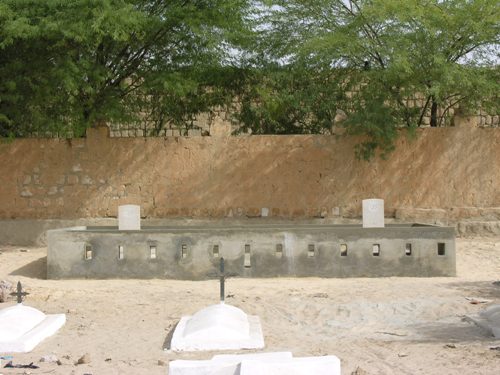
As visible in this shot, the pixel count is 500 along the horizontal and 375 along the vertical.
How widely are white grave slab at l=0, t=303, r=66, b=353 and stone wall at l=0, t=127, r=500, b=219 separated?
767 centimetres

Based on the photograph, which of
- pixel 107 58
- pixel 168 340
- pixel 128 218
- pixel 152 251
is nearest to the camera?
pixel 168 340

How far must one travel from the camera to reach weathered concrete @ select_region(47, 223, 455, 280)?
46.6 feet

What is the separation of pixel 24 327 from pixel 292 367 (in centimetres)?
428

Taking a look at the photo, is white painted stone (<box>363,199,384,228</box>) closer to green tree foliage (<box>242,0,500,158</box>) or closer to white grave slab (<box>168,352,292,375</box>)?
green tree foliage (<box>242,0,500,158</box>)

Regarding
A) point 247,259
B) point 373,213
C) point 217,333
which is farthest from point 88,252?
point 217,333

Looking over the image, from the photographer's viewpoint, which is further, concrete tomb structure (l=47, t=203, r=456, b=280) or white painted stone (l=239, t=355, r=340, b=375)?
concrete tomb structure (l=47, t=203, r=456, b=280)

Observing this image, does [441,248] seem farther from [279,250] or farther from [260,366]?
[260,366]

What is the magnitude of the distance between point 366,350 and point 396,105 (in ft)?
35.0

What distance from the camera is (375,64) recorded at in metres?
18.2

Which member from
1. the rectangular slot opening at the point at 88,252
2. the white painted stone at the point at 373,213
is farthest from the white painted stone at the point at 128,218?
the white painted stone at the point at 373,213

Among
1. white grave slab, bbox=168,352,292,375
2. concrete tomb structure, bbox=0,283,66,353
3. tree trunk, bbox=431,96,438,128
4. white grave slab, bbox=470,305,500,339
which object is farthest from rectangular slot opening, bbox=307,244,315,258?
white grave slab, bbox=168,352,292,375

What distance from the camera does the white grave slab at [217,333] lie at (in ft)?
28.7

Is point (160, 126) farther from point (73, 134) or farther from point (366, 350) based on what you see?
point (366, 350)

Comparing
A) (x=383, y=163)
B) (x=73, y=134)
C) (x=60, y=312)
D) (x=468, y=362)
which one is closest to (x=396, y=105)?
(x=383, y=163)
